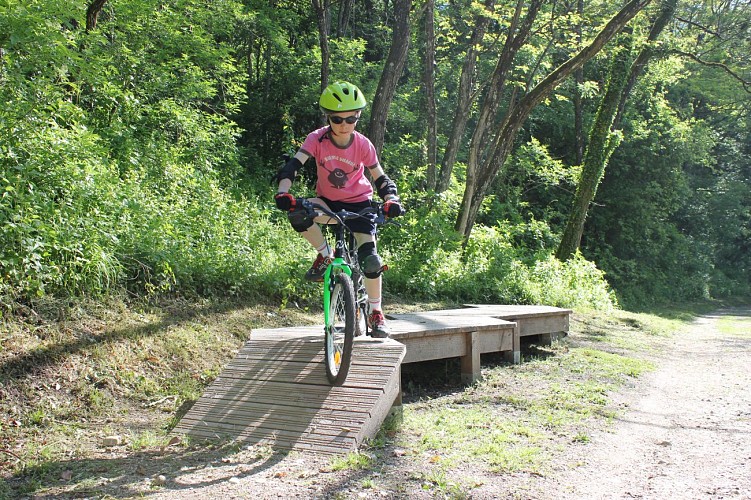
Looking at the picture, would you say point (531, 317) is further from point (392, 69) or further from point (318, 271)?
point (392, 69)

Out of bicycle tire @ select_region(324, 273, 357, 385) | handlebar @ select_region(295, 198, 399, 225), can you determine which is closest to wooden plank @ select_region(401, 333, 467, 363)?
bicycle tire @ select_region(324, 273, 357, 385)

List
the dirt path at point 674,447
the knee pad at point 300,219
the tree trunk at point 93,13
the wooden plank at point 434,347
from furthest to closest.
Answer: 1. the tree trunk at point 93,13
2. the wooden plank at point 434,347
3. the knee pad at point 300,219
4. the dirt path at point 674,447

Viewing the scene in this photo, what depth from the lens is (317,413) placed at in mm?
4977

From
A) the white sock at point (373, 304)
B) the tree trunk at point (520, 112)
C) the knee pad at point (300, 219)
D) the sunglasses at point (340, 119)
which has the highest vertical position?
the tree trunk at point (520, 112)

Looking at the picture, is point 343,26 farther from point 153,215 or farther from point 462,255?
point 153,215

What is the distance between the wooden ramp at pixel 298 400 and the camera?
4.77 metres

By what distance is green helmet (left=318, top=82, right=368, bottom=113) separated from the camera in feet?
17.2

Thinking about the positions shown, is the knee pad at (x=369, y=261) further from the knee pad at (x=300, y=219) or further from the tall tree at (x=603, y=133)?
the tall tree at (x=603, y=133)

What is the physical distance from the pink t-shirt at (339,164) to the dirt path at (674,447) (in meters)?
2.71

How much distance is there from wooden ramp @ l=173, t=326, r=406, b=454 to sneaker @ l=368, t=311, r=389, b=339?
0.06m

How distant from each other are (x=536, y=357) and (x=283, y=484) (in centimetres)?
628

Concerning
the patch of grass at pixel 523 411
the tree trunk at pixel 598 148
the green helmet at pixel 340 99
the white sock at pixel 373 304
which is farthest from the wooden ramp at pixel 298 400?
the tree trunk at pixel 598 148

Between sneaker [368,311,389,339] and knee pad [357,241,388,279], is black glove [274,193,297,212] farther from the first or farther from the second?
sneaker [368,311,389,339]

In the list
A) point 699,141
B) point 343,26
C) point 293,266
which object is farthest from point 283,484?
point 699,141
